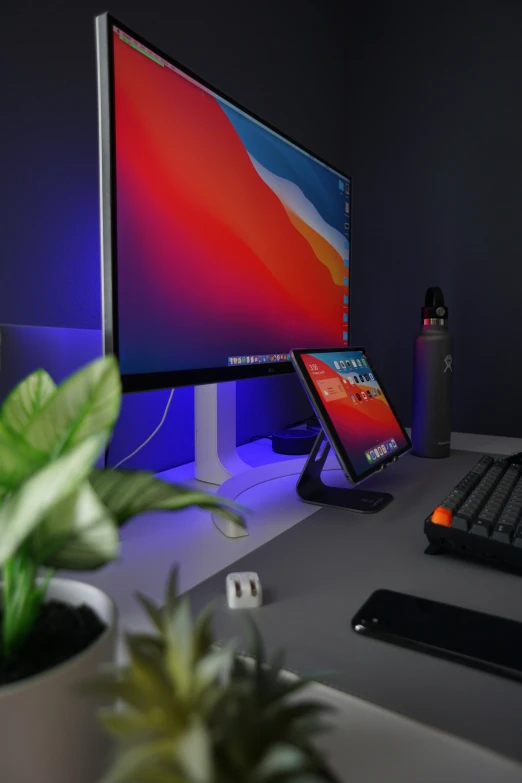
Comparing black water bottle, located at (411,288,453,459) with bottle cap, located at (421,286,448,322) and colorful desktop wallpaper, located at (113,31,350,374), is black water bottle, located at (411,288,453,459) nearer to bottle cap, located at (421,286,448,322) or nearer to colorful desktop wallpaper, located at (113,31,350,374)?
bottle cap, located at (421,286,448,322)

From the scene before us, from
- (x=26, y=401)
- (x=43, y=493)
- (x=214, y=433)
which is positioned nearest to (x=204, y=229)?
(x=214, y=433)

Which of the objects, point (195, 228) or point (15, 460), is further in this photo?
point (195, 228)

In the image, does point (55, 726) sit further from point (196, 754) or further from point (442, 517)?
point (442, 517)

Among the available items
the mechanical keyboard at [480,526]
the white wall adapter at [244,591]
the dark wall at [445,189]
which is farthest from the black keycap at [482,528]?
the dark wall at [445,189]

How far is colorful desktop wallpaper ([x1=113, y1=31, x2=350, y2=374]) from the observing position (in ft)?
1.80

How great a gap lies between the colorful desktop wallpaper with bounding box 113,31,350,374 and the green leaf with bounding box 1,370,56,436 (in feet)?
0.73

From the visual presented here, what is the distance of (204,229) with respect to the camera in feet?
2.17

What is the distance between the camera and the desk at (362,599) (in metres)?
0.28

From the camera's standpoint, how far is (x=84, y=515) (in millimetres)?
208

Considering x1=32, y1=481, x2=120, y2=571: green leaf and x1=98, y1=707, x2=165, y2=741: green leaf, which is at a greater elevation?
x1=32, y1=481, x2=120, y2=571: green leaf

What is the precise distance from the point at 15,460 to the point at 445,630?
0.31 metres

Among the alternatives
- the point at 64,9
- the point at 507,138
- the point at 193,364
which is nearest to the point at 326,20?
the point at 507,138

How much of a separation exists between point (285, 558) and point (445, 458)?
21.9 inches

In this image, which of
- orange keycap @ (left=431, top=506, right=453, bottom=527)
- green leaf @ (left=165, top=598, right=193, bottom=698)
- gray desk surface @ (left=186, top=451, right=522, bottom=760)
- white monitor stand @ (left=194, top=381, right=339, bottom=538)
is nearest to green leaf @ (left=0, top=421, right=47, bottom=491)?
green leaf @ (left=165, top=598, right=193, bottom=698)
